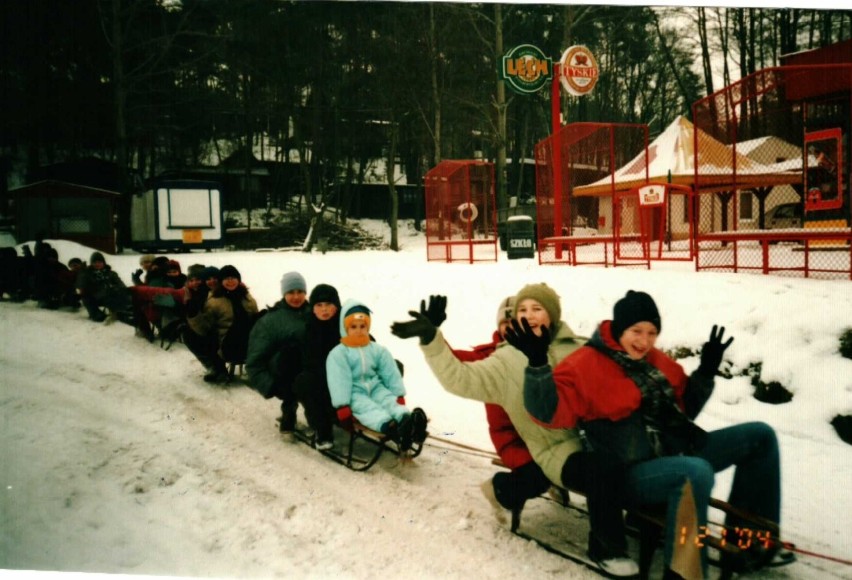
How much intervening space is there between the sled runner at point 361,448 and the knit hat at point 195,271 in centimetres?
102

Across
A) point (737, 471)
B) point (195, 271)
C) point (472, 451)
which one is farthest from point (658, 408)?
point (195, 271)

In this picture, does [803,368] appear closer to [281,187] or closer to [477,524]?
[477,524]

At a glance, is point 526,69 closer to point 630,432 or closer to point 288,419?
point 630,432

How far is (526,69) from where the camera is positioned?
10.3 feet

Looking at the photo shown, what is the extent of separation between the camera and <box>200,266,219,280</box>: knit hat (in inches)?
137

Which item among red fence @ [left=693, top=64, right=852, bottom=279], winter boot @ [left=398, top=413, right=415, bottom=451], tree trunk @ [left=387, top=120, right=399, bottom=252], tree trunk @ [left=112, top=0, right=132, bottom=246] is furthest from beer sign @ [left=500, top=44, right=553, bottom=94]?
tree trunk @ [left=112, top=0, right=132, bottom=246]

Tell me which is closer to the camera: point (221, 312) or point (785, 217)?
point (785, 217)

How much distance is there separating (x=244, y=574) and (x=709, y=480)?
6.46ft

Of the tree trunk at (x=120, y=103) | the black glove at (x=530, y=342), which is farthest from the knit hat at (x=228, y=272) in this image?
the black glove at (x=530, y=342)

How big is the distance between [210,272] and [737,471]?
8.92ft

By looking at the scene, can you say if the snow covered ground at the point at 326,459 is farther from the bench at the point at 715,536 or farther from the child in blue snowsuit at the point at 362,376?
the bench at the point at 715,536

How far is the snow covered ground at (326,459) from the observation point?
2.62 meters

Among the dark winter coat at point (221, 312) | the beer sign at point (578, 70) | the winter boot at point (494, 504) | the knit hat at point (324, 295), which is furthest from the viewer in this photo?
the dark winter coat at point (221, 312)

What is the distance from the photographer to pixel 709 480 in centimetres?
209
